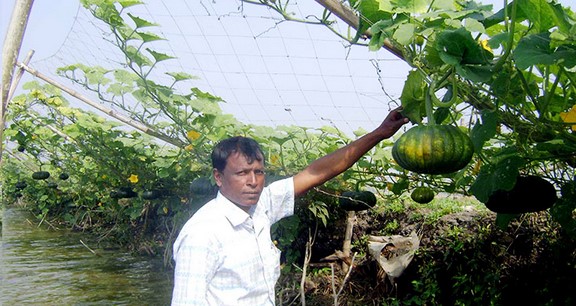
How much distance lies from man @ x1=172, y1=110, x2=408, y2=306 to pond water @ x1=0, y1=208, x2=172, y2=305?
14.7 feet

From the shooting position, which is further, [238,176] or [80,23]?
[80,23]

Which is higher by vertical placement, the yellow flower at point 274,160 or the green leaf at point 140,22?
the green leaf at point 140,22

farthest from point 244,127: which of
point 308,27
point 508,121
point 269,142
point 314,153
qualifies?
point 508,121

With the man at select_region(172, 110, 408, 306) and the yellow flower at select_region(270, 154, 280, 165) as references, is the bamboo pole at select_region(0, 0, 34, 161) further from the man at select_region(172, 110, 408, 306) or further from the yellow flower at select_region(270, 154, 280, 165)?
the yellow flower at select_region(270, 154, 280, 165)

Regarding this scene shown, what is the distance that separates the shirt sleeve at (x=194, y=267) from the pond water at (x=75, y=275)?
468cm

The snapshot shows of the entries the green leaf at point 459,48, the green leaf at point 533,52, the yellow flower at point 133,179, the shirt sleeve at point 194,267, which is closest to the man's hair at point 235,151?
the shirt sleeve at point 194,267

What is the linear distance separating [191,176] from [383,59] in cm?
433

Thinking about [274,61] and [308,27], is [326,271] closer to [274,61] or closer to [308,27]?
[274,61]

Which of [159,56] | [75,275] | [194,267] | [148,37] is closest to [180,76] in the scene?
[159,56]

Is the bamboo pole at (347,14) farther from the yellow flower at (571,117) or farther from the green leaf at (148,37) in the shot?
the green leaf at (148,37)

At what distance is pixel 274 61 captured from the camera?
456 centimetres

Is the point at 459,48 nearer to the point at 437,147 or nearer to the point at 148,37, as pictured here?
the point at 437,147

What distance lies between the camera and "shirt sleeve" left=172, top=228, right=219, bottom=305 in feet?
6.27

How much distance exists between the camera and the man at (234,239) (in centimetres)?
195
